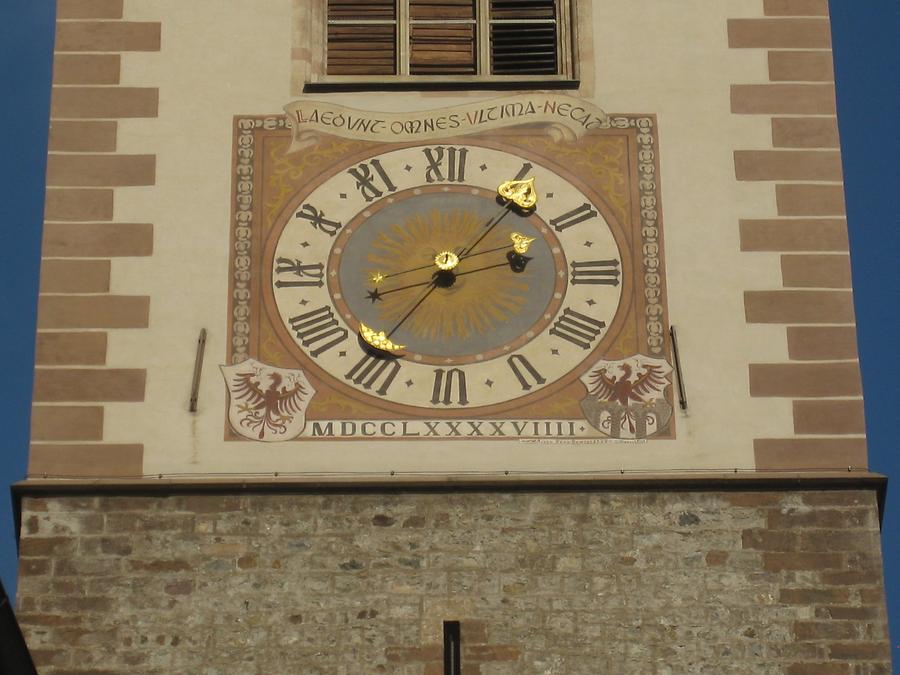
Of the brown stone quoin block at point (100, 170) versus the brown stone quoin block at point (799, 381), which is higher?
the brown stone quoin block at point (100, 170)

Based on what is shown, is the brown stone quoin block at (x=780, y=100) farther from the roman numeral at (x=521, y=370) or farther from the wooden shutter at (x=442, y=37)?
the roman numeral at (x=521, y=370)

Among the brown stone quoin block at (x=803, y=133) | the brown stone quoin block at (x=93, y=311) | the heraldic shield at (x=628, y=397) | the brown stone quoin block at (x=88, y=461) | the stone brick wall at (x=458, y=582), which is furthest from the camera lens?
the brown stone quoin block at (x=803, y=133)

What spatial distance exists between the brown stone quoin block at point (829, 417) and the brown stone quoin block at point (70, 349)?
11.8ft

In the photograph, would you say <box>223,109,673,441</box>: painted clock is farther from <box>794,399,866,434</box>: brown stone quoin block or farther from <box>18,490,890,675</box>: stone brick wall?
<box>794,399,866,434</box>: brown stone quoin block

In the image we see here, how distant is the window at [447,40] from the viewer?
1948 cm

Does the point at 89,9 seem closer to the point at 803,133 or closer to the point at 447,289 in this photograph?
the point at 447,289

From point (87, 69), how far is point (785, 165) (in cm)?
378

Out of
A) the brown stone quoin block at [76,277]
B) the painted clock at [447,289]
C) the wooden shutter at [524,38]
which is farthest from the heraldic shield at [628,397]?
the brown stone quoin block at [76,277]

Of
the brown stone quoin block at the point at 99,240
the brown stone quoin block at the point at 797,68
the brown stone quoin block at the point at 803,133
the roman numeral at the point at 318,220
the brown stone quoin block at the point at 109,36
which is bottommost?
the brown stone quoin block at the point at 99,240

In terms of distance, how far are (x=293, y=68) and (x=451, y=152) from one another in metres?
1.00

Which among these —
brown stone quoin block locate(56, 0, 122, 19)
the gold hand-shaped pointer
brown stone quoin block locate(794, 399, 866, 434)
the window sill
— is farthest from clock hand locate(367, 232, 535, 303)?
brown stone quoin block locate(56, 0, 122, 19)

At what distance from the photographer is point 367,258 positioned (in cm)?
1875

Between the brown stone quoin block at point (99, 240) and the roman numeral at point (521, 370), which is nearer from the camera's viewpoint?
the roman numeral at point (521, 370)

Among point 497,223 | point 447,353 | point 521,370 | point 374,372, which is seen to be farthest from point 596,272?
point 374,372
